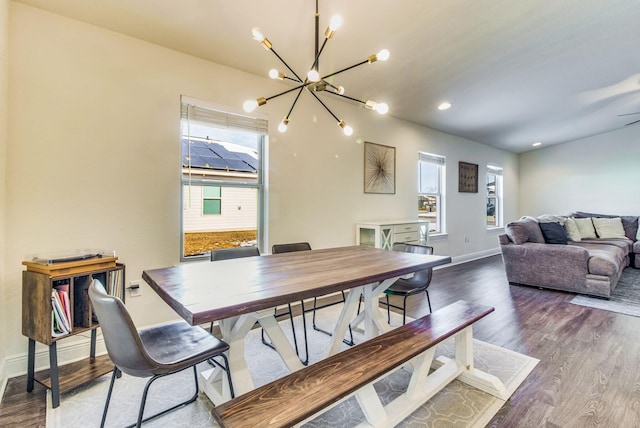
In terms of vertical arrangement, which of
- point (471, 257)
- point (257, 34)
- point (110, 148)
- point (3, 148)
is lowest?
point (471, 257)

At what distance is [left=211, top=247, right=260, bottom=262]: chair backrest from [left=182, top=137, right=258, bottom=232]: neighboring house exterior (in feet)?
2.02

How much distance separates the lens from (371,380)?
1331mm

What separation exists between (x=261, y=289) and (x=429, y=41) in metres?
2.66

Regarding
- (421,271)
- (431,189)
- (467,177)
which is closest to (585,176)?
(467,177)

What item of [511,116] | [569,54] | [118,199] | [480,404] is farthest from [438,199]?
[118,199]

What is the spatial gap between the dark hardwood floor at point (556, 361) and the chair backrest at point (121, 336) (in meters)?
0.83

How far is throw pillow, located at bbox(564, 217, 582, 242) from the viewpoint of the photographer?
518 centimetres

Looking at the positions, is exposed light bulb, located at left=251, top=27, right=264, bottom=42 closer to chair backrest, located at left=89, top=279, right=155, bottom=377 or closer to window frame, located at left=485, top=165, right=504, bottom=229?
chair backrest, located at left=89, top=279, right=155, bottom=377

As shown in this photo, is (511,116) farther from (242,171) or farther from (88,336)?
(88,336)

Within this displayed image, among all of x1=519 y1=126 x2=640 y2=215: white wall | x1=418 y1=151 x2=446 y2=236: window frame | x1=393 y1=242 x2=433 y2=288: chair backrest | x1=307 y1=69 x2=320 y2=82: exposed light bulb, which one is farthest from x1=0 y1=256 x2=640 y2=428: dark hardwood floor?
x1=519 y1=126 x2=640 y2=215: white wall

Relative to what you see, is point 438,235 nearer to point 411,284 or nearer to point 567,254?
point 567,254

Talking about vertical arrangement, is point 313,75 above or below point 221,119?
below

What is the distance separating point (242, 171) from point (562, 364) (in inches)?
123

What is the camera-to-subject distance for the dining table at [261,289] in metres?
1.26
